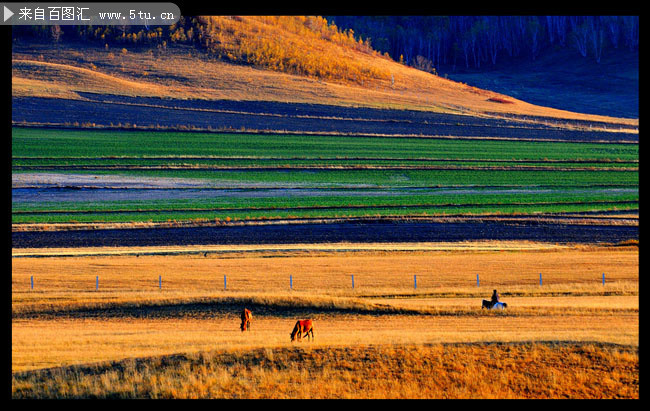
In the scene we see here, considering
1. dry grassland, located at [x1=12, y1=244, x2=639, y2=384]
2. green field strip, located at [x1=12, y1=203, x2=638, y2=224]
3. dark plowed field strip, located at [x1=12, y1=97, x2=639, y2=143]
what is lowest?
dry grassland, located at [x1=12, y1=244, x2=639, y2=384]

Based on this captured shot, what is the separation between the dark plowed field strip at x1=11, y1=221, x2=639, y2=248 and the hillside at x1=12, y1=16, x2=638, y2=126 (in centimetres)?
5179

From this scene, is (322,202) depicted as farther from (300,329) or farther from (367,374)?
(367,374)

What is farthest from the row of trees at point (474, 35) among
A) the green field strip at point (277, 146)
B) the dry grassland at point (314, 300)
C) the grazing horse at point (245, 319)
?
the grazing horse at point (245, 319)

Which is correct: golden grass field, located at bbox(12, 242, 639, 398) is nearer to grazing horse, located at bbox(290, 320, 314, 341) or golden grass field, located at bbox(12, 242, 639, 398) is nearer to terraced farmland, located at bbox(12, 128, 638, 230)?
grazing horse, located at bbox(290, 320, 314, 341)

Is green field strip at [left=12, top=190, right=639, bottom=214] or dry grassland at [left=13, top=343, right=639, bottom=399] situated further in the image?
green field strip at [left=12, top=190, right=639, bottom=214]

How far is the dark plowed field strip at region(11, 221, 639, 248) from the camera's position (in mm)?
43969

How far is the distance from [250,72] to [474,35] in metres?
80.9

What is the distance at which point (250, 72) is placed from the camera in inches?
4370

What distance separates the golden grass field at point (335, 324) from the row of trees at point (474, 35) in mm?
134287

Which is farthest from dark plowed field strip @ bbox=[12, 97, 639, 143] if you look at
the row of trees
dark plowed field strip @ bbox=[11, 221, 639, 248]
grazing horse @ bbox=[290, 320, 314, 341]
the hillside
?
the row of trees

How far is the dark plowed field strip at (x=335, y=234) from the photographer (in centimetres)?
4397

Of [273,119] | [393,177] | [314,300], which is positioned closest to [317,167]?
[393,177]

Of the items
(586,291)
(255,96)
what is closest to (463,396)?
(586,291)

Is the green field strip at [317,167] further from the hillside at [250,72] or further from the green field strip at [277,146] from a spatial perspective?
the hillside at [250,72]
